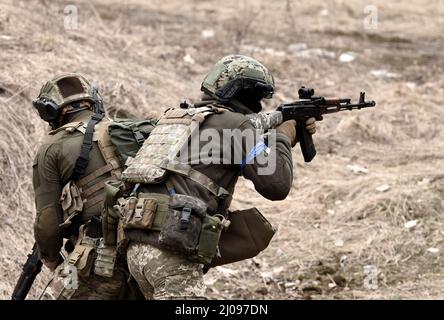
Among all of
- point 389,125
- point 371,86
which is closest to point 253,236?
point 389,125

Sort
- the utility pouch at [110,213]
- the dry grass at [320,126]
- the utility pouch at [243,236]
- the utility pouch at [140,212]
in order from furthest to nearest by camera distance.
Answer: the dry grass at [320,126] < the utility pouch at [243,236] < the utility pouch at [110,213] < the utility pouch at [140,212]

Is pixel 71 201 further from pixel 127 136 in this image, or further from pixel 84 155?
pixel 127 136

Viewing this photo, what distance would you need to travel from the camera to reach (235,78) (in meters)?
4.47

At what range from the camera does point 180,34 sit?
12.9m

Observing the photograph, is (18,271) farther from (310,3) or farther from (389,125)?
(310,3)

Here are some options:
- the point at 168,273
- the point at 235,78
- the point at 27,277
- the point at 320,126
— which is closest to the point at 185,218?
the point at 168,273

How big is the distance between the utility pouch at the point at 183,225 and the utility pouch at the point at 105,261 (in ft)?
1.60

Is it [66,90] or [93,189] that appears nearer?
[93,189]

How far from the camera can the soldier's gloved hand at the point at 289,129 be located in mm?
4839

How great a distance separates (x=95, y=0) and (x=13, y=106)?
703 centimetres

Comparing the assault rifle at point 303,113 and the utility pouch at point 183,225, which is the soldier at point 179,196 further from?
the assault rifle at point 303,113

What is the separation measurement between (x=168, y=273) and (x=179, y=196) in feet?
1.15

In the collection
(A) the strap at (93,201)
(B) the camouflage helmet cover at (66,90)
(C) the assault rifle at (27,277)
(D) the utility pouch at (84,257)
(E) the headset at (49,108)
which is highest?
(B) the camouflage helmet cover at (66,90)

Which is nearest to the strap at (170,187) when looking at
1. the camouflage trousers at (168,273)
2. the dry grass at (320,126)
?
the camouflage trousers at (168,273)
